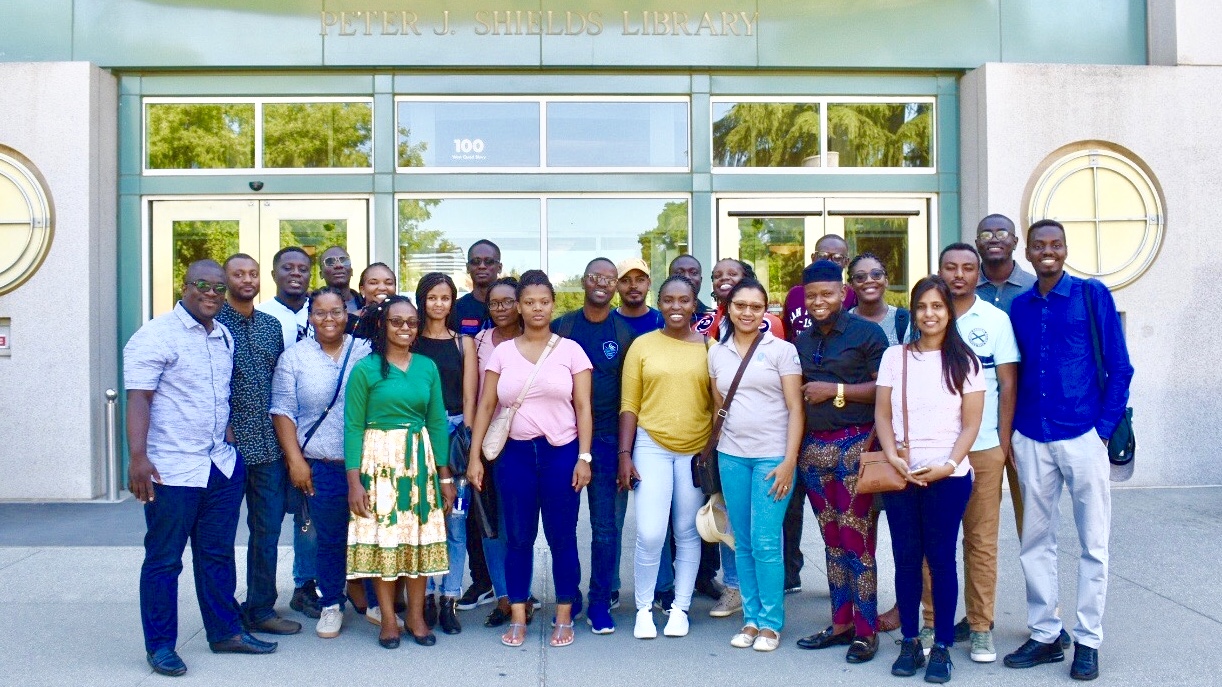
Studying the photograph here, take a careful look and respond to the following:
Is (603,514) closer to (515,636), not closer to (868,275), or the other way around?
(515,636)

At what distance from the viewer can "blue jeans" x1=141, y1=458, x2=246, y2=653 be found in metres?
4.55

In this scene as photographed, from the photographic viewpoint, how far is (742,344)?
4.96m

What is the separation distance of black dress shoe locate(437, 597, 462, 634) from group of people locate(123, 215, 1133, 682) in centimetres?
2

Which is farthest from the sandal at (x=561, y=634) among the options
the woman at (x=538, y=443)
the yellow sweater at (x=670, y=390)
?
the yellow sweater at (x=670, y=390)

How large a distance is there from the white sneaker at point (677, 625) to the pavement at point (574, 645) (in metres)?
0.04

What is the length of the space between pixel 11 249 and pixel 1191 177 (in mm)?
11016

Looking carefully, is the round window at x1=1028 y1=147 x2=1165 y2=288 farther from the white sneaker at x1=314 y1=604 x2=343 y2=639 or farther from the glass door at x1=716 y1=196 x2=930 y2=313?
the white sneaker at x1=314 y1=604 x2=343 y2=639

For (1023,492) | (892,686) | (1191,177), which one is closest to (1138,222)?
(1191,177)

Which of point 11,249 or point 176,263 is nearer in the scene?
point 11,249

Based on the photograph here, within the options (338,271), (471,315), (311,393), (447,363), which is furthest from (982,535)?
(338,271)

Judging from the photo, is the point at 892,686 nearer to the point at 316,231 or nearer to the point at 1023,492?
the point at 1023,492

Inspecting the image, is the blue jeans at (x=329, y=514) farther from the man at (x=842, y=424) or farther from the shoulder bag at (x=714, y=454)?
the man at (x=842, y=424)

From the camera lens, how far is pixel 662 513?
5086 millimetres

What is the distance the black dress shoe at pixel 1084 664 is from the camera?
445 cm
